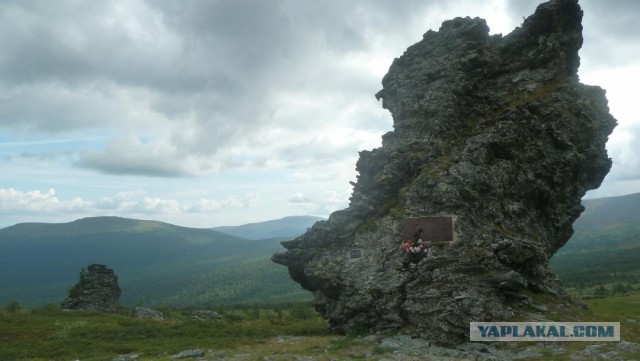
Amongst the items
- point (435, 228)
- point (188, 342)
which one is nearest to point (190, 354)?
point (188, 342)

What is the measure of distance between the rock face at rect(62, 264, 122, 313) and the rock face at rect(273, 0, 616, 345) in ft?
129

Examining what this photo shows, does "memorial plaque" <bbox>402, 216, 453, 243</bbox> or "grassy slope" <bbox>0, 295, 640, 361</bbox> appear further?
"memorial plaque" <bbox>402, 216, 453, 243</bbox>

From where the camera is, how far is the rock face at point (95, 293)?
5903 cm

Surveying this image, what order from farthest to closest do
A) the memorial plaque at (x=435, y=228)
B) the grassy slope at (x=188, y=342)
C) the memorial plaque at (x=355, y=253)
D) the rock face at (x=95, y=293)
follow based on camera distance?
the rock face at (x=95, y=293)
the memorial plaque at (x=355, y=253)
the memorial plaque at (x=435, y=228)
the grassy slope at (x=188, y=342)

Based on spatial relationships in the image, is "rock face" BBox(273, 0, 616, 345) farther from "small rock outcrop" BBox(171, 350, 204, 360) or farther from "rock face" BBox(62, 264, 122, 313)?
"rock face" BBox(62, 264, 122, 313)

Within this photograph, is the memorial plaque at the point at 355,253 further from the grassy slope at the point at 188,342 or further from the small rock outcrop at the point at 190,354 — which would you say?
the small rock outcrop at the point at 190,354

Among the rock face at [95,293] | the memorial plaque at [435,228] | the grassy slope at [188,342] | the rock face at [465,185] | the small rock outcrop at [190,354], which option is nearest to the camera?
the grassy slope at [188,342]

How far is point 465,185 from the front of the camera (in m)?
27.8

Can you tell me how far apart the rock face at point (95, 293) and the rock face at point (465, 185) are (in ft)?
129

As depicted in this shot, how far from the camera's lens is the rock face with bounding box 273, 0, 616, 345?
24281 millimetres

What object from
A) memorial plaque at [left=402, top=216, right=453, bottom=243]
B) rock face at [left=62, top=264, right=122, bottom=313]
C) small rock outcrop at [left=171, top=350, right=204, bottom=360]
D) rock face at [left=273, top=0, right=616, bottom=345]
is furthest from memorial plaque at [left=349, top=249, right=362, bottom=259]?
rock face at [left=62, top=264, right=122, bottom=313]

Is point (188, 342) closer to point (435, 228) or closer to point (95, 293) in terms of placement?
point (435, 228)

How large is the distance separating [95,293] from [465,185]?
52.3m

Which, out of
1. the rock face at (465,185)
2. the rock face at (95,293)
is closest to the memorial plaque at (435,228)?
the rock face at (465,185)
